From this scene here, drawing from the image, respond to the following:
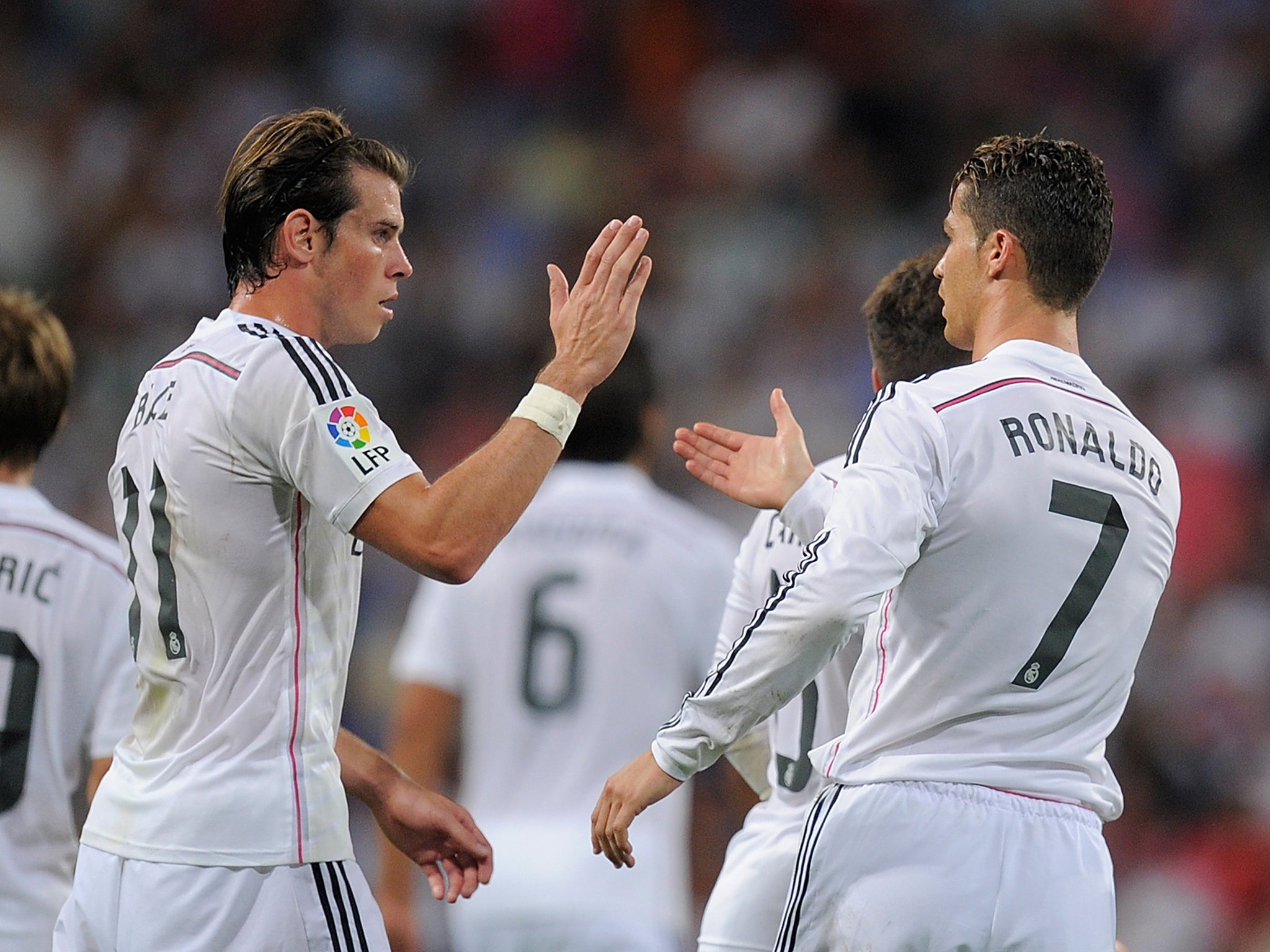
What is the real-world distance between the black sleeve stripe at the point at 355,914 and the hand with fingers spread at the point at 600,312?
3.31 feet

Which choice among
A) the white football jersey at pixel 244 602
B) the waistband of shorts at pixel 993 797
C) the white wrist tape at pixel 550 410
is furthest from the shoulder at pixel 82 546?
the waistband of shorts at pixel 993 797

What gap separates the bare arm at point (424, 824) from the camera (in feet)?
11.4

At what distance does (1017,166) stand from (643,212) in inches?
345

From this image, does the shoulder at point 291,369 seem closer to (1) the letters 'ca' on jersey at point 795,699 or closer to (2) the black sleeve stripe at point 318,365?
(2) the black sleeve stripe at point 318,365

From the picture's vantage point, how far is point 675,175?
12.1 m

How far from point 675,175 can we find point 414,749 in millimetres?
7647

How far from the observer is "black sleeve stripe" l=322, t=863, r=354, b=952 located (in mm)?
3059

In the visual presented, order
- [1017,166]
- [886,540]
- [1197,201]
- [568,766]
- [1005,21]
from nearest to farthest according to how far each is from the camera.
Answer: [886,540] < [1017,166] < [568,766] < [1197,201] < [1005,21]

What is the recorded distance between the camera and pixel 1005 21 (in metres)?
12.4

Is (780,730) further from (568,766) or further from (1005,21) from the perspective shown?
(1005,21)

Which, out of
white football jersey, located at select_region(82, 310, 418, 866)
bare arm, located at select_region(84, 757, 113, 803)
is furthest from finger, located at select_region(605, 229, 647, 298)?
bare arm, located at select_region(84, 757, 113, 803)

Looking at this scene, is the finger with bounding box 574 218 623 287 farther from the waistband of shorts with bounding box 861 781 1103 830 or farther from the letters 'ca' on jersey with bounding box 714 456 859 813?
the waistband of shorts with bounding box 861 781 1103 830

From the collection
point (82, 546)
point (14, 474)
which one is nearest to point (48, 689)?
point (82, 546)

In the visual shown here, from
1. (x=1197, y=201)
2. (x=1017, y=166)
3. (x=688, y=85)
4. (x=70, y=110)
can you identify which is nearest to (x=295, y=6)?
(x=70, y=110)
